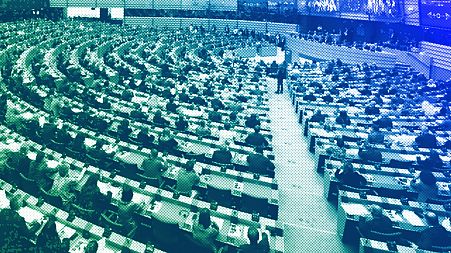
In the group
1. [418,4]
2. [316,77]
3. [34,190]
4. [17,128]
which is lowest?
[34,190]

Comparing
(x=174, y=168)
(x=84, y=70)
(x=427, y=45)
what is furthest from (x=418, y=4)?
(x=174, y=168)

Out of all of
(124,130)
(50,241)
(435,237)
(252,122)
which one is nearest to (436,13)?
(252,122)

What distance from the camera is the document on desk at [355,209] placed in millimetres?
10572

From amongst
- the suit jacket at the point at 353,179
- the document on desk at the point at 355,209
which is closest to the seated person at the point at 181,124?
the suit jacket at the point at 353,179

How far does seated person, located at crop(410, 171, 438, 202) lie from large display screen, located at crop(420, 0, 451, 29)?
76.9ft

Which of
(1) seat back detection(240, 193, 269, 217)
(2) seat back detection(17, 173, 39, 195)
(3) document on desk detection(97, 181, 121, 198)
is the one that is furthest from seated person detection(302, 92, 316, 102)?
(2) seat back detection(17, 173, 39, 195)

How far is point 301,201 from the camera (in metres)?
13.0

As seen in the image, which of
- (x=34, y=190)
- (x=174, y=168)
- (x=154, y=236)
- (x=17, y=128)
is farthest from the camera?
(x=17, y=128)

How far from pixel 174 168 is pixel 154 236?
3.13 metres

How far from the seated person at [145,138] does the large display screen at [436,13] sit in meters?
26.4

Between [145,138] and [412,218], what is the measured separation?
8923mm

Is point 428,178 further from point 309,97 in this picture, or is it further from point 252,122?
point 309,97

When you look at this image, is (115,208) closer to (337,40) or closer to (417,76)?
(417,76)

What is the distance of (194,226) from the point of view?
29.3ft
